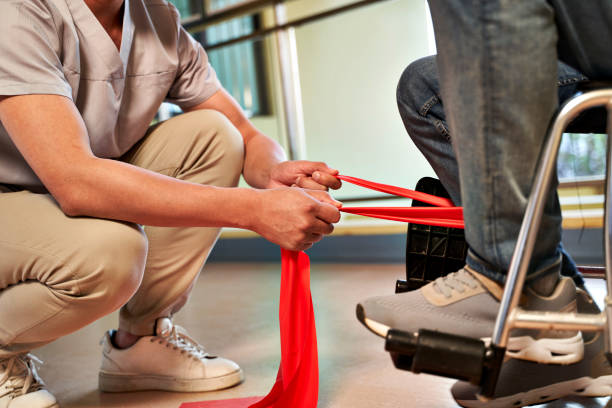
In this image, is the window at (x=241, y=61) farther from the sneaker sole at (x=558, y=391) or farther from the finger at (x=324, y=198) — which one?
the sneaker sole at (x=558, y=391)

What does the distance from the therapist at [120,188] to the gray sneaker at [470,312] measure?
0.73ft

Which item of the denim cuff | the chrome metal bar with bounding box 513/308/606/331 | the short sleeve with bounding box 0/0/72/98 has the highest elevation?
the short sleeve with bounding box 0/0/72/98

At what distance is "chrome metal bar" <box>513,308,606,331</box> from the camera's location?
2.23ft

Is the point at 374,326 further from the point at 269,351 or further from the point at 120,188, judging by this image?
the point at 269,351

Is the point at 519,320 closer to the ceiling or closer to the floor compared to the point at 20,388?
closer to the ceiling

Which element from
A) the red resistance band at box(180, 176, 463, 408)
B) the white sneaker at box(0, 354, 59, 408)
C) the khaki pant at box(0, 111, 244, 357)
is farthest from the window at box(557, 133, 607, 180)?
the white sneaker at box(0, 354, 59, 408)

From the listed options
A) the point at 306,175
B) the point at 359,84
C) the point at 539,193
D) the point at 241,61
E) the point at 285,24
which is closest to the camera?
the point at 539,193

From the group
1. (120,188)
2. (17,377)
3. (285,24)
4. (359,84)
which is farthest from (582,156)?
(17,377)

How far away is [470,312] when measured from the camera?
77 cm

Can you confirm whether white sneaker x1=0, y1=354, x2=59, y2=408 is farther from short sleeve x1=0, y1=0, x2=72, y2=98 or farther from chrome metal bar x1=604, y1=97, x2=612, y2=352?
chrome metal bar x1=604, y1=97, x2=612, y2=352

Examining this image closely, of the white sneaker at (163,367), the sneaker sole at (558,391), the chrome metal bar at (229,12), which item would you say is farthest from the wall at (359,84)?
the sneaker sole at (558,391)

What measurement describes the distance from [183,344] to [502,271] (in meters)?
0.80

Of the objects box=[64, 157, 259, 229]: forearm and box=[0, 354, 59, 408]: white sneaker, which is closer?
box=[64, 157, 259, 229]: forearm

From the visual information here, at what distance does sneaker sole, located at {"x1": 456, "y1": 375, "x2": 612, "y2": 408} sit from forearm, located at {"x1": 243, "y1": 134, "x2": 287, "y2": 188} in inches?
26.4
